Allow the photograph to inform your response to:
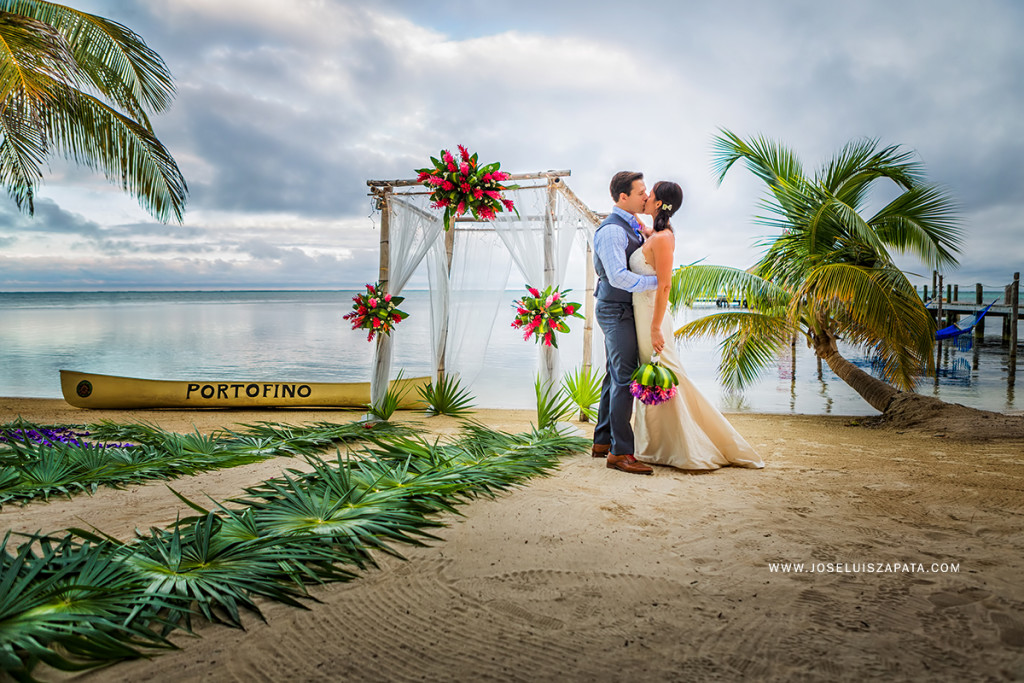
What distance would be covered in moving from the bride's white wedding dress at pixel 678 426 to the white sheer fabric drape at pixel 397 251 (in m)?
3.56

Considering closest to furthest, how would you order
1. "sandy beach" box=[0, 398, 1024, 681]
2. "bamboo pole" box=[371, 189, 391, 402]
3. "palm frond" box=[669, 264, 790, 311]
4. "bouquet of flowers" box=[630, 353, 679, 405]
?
"sandy beach" box=[0, 398, 1024, 681]
"bouquet of flowers" box=[630, 353, 679, 405]
"bamboo pole" box=[371, 189, 391, 402]
"palm frond" box=[669, 264, 790, 311]

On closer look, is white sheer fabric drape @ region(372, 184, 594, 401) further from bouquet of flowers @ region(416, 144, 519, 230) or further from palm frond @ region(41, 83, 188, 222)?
palm frond @ region(41, 83, 188, 222)

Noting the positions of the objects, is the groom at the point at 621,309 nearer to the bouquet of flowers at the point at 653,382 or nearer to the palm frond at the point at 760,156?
the bouquet of flowers at the point at 653,382

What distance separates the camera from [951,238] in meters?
8.66

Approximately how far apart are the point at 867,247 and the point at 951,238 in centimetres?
194

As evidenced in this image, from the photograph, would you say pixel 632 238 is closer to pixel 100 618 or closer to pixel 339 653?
pixel 339 653

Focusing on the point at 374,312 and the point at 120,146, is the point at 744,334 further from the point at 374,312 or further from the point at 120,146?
the point at 120,146

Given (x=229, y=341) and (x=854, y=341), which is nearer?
(x=854, y=341)

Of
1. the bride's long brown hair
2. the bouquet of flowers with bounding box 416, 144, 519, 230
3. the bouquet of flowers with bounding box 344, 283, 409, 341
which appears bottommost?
the bouquet of flowers with bounding box 344, 283, 409, 341

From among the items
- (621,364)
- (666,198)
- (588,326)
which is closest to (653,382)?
(621,364)

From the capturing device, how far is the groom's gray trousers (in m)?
4.04

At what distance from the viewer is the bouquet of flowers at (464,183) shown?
232 inches

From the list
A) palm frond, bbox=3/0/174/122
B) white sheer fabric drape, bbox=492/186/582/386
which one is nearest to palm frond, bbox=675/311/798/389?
white sheer fabric drape, bbox=492/186/582/386

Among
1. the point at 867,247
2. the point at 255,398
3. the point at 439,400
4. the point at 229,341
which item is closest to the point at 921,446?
the point at 867,247
